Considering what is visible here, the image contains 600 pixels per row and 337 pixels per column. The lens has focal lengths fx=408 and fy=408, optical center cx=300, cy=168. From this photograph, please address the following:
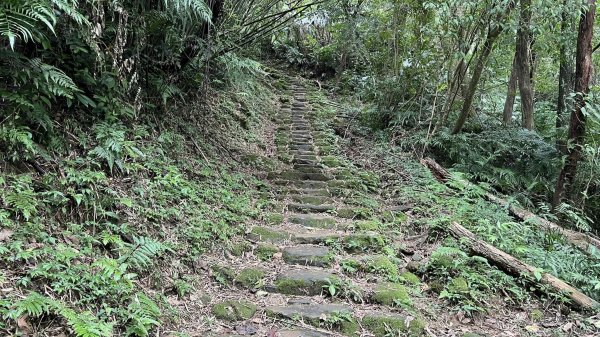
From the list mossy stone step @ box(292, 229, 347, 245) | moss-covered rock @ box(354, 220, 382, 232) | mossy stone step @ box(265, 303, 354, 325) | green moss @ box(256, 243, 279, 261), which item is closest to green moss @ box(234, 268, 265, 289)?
green moss @ box(256, 243, 279, 261)

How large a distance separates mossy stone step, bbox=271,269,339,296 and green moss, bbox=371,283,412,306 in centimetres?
39

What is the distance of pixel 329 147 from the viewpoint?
844cm

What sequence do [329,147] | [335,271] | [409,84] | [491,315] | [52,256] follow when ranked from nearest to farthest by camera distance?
1. [52,256]
2. [491,315]
3. [335,271]
4. [329,147]
5. [409,84]

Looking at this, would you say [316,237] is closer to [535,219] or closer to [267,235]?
[267,235]

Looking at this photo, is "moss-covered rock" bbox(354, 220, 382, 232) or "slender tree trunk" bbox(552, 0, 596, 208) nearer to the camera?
"moss-covered rock" bbox(354, 220, 382, 232)

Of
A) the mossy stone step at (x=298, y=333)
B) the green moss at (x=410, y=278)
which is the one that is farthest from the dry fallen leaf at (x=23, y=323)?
the green moss at (x=410, y=278)

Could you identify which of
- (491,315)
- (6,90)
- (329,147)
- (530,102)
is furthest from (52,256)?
(530,102)

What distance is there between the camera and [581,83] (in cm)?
603

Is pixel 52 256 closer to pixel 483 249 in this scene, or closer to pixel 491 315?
pixel 491 315

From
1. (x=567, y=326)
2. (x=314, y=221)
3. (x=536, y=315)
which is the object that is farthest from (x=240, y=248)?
(x=567, y=326)

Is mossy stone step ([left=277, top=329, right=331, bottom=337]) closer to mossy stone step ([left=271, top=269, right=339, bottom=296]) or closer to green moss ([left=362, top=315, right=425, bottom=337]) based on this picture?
green moss ([left=362, top=315, right=425, bottom=337])

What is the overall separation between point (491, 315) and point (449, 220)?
1.50m

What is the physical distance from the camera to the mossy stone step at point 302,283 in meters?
3.76

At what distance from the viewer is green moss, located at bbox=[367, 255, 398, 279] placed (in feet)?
13.4
